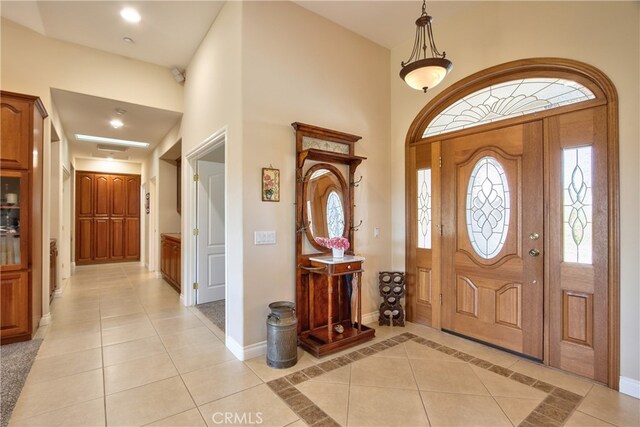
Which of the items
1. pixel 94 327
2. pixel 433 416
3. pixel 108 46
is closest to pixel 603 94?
pixel 433 416

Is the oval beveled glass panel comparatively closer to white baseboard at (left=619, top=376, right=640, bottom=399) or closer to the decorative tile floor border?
the decorative tile floor border

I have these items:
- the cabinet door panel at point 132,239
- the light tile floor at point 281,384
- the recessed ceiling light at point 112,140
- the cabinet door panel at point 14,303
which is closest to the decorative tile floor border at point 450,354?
the light tile floor at point 281,384

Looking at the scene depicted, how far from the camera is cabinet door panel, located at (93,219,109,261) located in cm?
820

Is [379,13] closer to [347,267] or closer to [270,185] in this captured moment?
[270,185]

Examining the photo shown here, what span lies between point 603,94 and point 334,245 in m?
2.57

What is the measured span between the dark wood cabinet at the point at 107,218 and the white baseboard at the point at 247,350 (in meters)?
7.23

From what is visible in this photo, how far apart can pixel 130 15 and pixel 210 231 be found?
2.81 m

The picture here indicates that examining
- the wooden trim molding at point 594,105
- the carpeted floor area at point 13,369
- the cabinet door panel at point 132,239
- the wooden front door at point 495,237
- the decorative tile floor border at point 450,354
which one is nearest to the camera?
the decorative tile floor border at point 450,354

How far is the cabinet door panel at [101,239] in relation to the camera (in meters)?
8.20

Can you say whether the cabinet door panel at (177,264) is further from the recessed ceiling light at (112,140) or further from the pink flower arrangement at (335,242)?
the pink flower arrangement at (335,242)

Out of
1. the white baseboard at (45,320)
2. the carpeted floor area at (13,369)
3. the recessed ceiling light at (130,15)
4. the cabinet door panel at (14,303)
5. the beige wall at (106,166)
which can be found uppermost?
the recessed ceiling light at (130,15)

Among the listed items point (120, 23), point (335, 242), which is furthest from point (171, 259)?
point (335, 242)

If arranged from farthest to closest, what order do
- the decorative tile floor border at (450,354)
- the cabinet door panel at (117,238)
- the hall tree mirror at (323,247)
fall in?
the cabinet door panel at (117,238) < the hall tree mirror at (323,247) < the decorative tile floor border at (450,354)

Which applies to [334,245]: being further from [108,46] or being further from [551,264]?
[108,46]
